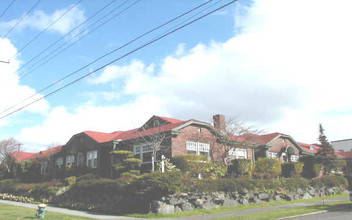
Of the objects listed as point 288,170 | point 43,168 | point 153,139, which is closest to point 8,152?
point 43,168

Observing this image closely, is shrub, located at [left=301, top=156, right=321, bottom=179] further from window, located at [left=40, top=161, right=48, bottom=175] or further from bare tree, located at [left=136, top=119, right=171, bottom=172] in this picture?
window, located at [left=40, top=161, right=48, bottom=175]

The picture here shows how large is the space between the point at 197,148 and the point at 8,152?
113ft

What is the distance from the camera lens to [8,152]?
45750 millimetres

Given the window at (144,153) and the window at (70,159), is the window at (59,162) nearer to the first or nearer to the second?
the window at (70,159)

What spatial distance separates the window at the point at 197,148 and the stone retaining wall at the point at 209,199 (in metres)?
7.28

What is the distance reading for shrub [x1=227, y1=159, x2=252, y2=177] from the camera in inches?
938

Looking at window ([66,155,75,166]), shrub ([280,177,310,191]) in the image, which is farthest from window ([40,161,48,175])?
shrub ([280,177,310,191])

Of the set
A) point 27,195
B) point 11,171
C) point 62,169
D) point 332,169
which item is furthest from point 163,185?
point 11,171

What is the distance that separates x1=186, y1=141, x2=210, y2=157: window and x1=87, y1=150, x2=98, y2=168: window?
10.5 m

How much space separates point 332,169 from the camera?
37.9 metres

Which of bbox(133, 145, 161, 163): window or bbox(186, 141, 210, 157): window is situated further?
bbox(186, 141, 210, 157): window

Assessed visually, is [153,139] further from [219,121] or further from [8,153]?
[8,153]

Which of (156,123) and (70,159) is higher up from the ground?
(156,123)

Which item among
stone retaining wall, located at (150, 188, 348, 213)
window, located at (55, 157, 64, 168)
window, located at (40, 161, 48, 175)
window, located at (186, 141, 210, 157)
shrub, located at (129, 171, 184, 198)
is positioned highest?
window, located at (186, 141, 210, 157)
